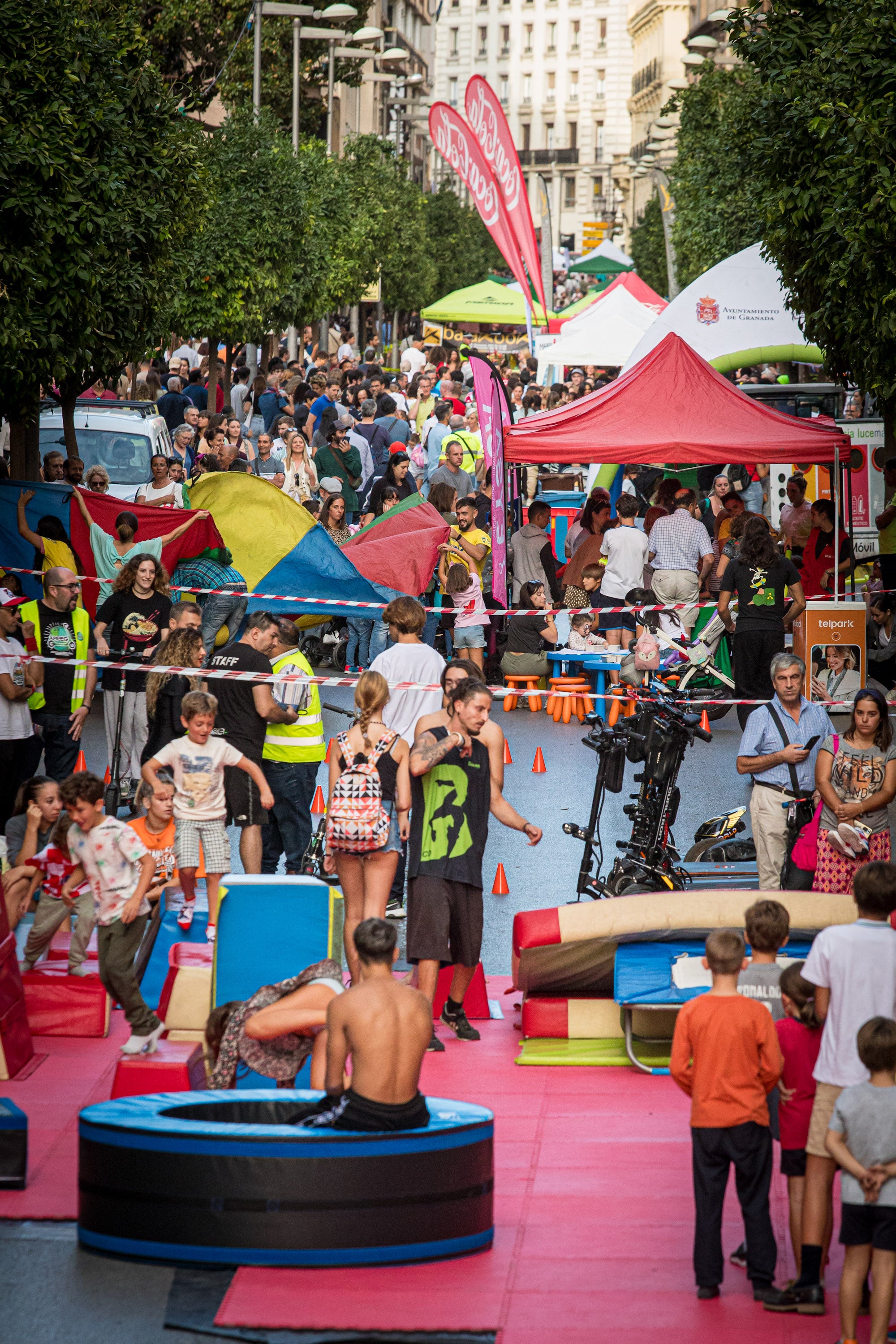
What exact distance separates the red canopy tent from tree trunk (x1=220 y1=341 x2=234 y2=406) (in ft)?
48.9

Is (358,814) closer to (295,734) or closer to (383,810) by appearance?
(383,810)

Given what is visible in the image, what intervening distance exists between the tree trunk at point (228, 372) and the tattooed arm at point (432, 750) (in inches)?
911

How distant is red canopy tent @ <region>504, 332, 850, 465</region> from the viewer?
1650cm

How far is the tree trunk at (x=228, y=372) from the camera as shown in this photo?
3206 centimetres

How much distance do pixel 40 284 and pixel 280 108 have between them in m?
30.6

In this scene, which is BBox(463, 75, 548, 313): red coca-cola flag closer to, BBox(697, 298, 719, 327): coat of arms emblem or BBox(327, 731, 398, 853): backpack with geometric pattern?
BBox(697, 298, 719, 327): coat of arms emblem

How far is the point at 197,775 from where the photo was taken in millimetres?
9586

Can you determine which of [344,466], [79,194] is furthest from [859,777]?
[344,466]

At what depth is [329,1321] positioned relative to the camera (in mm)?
6031

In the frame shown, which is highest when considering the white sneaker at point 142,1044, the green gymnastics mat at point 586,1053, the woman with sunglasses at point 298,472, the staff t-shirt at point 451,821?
the woman with sunglasses at point 298,472

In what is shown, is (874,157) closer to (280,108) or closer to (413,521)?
(413,521)

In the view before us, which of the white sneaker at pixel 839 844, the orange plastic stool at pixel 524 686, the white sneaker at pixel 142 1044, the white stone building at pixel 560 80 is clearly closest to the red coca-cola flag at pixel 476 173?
the orange plastic stool at pixel 524 686

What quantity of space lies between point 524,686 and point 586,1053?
8707 mm

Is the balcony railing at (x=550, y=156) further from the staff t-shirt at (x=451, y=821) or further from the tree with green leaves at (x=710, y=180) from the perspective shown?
the staff t-shirt at (x=451, y=821)
